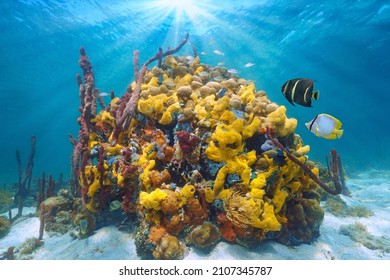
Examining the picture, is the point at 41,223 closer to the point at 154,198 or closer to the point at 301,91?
the point at 154,198

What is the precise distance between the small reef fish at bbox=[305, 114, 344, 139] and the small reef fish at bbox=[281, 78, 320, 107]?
47cm

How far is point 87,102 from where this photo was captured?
570 cm

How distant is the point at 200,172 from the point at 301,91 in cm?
236

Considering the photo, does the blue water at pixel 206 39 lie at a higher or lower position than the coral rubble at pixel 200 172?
higher

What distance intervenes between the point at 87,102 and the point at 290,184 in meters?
4.74

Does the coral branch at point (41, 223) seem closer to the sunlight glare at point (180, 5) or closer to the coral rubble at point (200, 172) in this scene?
the coral rubble at point (200, 172)

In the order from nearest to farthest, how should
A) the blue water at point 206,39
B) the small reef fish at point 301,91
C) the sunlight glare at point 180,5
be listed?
the small reef fish at point 301,91 < the sunlight glare at point 180,5 < the blue water at point 206,39

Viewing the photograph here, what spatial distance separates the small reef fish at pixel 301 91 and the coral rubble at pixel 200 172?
146 cm

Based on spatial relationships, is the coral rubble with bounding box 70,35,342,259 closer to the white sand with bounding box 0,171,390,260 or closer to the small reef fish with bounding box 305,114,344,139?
the white sand with bounding box 0,171,390,260

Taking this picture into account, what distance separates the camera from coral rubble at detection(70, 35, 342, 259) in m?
3.89

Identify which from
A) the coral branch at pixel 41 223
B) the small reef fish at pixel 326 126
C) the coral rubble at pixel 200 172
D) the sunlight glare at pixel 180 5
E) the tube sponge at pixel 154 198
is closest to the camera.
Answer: the small reef fish at pixel 326 126

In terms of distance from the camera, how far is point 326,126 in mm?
2875

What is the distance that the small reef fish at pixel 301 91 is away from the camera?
245cm

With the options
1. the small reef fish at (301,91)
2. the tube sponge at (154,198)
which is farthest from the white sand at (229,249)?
the small reef fish at (301,91)
